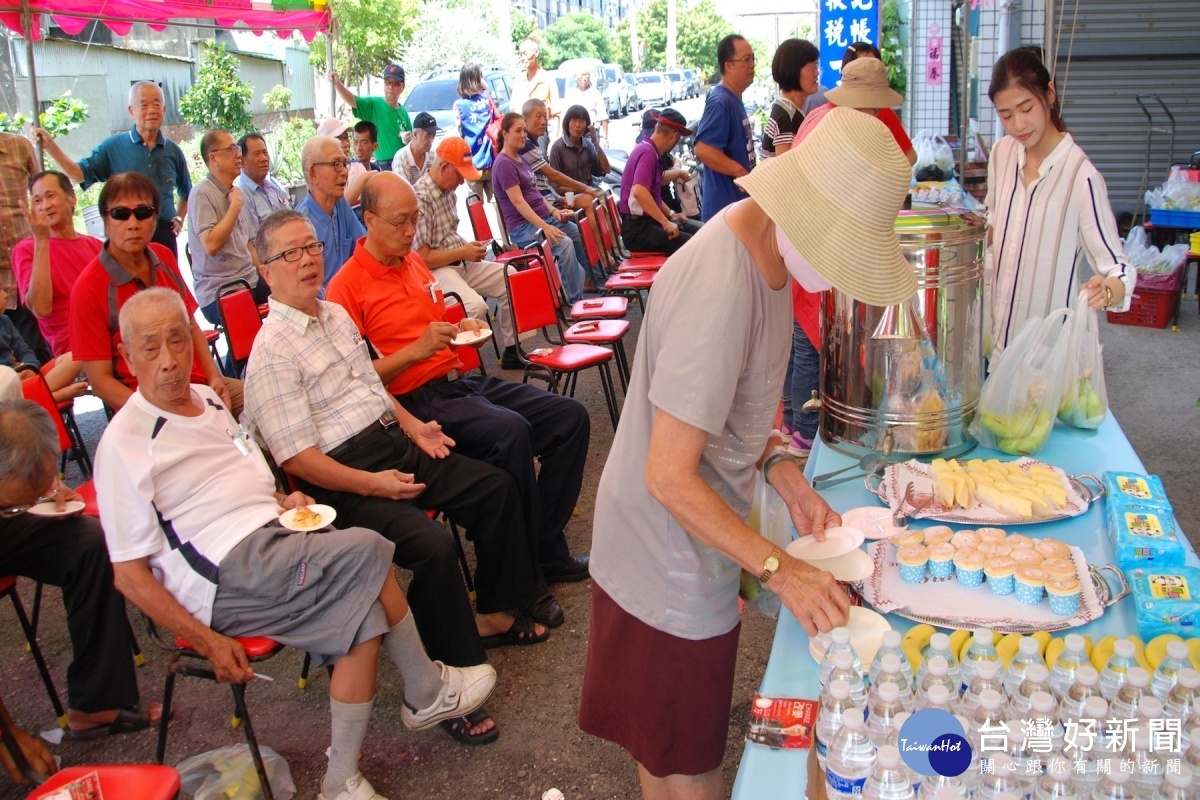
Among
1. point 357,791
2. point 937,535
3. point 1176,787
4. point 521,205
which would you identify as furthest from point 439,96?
point 1176,787

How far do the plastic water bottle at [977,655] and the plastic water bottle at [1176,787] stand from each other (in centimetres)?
27

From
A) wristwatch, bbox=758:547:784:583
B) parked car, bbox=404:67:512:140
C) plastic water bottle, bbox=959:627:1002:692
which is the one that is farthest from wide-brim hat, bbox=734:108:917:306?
parked car, bbox=404:67:512:140

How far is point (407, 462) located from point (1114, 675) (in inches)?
90.1

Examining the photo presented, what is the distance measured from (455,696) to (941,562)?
152cm

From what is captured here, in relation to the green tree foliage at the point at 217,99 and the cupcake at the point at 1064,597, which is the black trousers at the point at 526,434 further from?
the green tree foliage at the point at 217,99

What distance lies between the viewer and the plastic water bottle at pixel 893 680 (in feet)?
4.29

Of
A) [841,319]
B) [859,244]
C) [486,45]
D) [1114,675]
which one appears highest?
[486,45]

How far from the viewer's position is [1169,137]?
365 inches

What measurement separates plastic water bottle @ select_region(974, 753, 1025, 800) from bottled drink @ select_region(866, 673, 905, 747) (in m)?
0.14

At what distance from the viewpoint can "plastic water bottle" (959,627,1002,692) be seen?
1371mm

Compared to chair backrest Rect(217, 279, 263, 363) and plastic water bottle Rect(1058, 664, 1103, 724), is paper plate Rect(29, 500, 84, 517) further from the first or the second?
plastic water bottle Rect(1058, 664, 1103, 724)

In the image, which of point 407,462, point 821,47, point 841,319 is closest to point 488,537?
point 407,462

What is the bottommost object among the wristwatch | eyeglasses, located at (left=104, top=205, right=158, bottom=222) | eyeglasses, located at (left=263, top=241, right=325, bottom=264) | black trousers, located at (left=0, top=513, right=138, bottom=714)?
black trousers, located at (left=0, top=513, right=138, bottom=714)

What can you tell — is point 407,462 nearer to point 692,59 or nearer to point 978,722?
point 978,722
